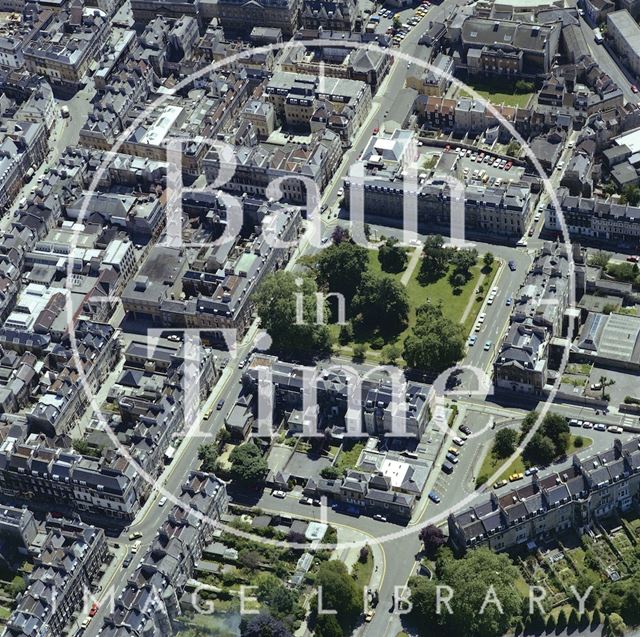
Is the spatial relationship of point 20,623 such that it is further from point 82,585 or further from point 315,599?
point 315,599

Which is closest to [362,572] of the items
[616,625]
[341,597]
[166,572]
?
[341,597]

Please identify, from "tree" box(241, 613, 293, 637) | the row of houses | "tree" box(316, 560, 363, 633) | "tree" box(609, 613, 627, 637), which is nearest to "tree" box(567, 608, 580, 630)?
"tree" box(609, 613, 627, 637)

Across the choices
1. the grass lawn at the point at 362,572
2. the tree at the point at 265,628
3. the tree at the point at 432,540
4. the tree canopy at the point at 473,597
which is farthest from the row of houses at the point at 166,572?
the tree canopy at the point at 473,597

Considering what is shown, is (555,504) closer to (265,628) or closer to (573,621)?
(573,621)

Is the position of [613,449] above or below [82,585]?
above

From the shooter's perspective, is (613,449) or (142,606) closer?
(142,606)

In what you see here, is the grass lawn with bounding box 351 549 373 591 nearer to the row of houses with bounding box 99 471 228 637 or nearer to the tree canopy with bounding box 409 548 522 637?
the tree canopy with bounding box 409 548 522 637

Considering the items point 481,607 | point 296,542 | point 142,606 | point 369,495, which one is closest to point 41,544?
point 142,606
